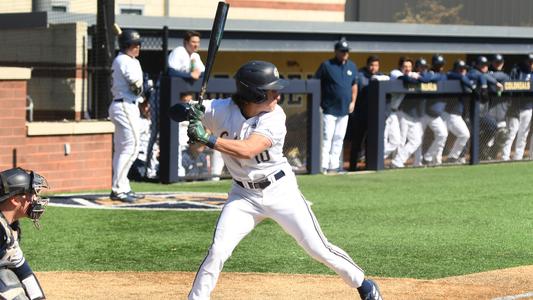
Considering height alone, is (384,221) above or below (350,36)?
below

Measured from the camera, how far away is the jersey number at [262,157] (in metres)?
7.11

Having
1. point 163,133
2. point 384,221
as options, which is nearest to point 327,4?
point 163,133

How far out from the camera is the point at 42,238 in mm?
10680

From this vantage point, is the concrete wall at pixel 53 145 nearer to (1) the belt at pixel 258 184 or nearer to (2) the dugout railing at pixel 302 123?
(2) the dugout railing at pixel 302 123

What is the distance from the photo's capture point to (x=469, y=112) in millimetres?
18562

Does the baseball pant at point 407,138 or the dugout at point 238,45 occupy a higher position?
the dugout at point 238,45

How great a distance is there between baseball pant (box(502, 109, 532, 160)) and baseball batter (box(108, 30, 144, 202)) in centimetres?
823

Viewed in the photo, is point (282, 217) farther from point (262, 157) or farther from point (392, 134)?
point (392, 134)

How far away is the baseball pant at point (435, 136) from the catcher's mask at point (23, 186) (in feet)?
41.2

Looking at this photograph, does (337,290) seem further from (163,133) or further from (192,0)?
(192,0)

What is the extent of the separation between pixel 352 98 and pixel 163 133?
3.01 meters

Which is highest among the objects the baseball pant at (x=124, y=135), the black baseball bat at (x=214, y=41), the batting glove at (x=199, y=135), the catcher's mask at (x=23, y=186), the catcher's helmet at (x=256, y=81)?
the black baseball bat at (x=214, y=41)

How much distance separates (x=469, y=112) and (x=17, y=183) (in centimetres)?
1355

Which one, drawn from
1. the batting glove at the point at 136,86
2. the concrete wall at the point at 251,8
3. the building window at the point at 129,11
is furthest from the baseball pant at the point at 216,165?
the building window at the point at 129,11
